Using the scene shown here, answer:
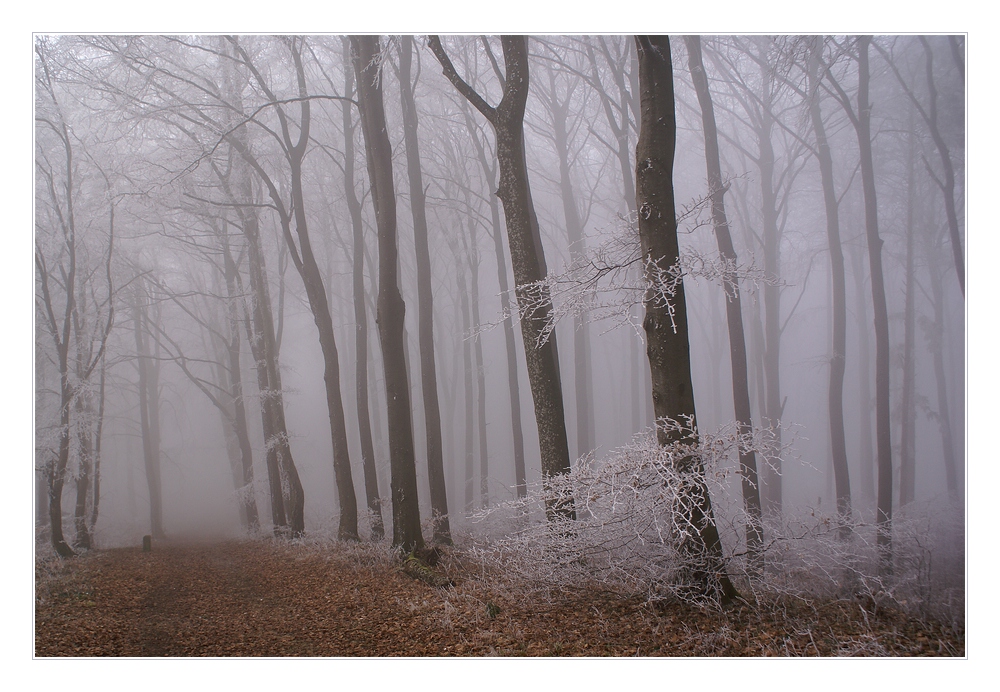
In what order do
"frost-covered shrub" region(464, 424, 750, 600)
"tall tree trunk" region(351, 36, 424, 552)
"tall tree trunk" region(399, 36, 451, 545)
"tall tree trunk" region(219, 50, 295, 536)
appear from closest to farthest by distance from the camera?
"frost-covered shrub" region(464, 424, 750, 600) → "tall tree trunk" region(351, 36, 424, 552) → "tall tree trunk" region(399, 36, 451, 545) → "tall tree trunk" region(219, 50, 295, 536)

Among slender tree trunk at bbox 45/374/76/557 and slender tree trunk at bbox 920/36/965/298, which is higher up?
slender tree trunk at bbox 920/36/965/298

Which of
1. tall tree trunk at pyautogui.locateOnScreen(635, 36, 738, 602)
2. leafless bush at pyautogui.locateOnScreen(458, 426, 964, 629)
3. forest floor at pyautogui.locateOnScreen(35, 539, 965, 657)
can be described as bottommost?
forest floor at pyautogui.locateOnScreen(35, 539, 965, 657)

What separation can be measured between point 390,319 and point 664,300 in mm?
2227

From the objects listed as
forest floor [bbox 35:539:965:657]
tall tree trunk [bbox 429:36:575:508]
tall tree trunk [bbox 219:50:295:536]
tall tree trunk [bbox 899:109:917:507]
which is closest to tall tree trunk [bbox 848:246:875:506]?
tall tree trunk [bbox 899:109:917:507]

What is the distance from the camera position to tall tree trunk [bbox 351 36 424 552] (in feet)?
12.8

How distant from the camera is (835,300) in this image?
184 inches

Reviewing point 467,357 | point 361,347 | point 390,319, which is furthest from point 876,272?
point 467,357

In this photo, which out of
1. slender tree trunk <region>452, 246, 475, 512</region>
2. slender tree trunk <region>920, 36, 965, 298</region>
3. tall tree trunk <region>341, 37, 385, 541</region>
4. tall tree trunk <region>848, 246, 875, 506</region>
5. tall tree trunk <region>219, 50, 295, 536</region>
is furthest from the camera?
slender tree trunk <region>452, 246, 475, 512</region>

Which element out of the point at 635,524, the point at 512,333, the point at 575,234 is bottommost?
the point at 635,524

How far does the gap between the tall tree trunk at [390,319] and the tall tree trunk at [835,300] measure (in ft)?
11.1

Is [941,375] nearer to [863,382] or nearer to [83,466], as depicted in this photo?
[863,382]

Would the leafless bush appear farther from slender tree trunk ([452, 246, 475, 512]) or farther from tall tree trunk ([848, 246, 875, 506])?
slender tree trunk ([452, 246, 475, 512])

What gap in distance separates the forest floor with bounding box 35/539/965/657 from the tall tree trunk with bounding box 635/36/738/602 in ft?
1.05

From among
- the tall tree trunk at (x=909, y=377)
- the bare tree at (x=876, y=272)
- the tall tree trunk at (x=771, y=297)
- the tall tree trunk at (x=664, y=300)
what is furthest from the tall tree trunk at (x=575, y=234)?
the tall tree trunk at (x=909, y=377)
